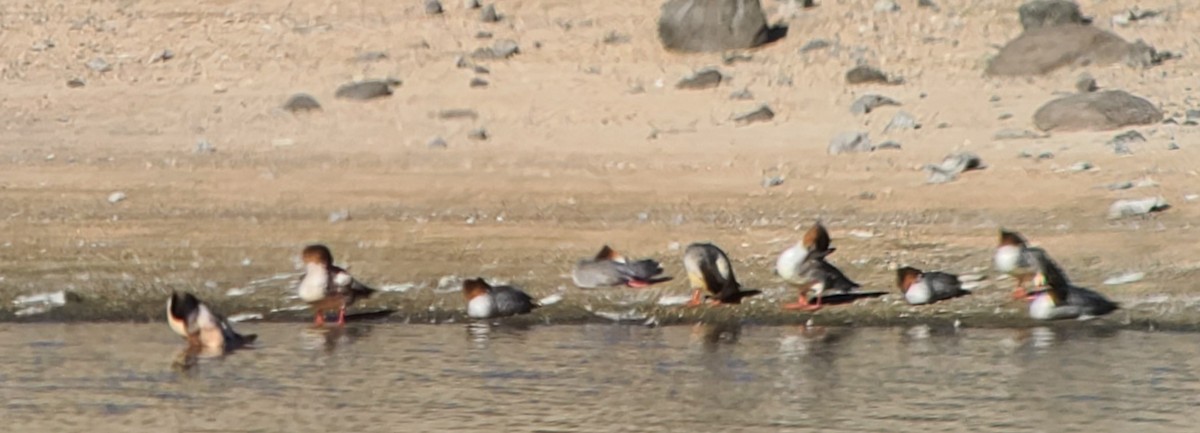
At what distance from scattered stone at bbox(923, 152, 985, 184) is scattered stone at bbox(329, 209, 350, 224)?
330 centimetres

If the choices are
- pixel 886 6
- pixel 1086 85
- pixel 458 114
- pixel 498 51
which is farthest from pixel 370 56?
pixel 1086 85

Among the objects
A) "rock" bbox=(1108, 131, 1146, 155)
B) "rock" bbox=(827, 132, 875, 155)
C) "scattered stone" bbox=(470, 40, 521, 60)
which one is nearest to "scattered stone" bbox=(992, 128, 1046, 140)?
"rock" bbox=(1108, 131, 1146, 155)

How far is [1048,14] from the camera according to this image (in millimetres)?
18328

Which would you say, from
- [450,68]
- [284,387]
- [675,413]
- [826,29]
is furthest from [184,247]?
[826,29]

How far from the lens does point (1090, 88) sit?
1605cm

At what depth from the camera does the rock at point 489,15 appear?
19781mm

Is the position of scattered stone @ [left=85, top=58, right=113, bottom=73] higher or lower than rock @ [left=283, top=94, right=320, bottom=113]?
higher

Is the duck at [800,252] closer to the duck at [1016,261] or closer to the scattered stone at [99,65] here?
the duck at [1016,261]

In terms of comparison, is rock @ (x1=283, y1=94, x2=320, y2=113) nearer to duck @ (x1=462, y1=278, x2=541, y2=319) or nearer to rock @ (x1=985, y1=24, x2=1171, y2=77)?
rock @ (x1=985, y1=24, x2=1171, y2=77)

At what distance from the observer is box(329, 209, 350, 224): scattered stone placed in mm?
12797

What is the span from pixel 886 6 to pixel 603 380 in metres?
10.9

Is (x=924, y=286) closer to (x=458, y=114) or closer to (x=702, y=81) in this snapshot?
(x=458, y=114)

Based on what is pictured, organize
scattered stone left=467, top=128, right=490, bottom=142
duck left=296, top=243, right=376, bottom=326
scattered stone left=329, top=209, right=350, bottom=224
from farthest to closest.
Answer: scattered stone left=467, top=128, right=490, bottom=142 → scattered stone left=329, top=209, right=350, bottom=224 → duck left=296, top=243, right=376, bottom=326

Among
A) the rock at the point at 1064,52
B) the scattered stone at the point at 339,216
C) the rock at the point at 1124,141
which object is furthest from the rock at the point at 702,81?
the scattered stone at the point at 339,216
